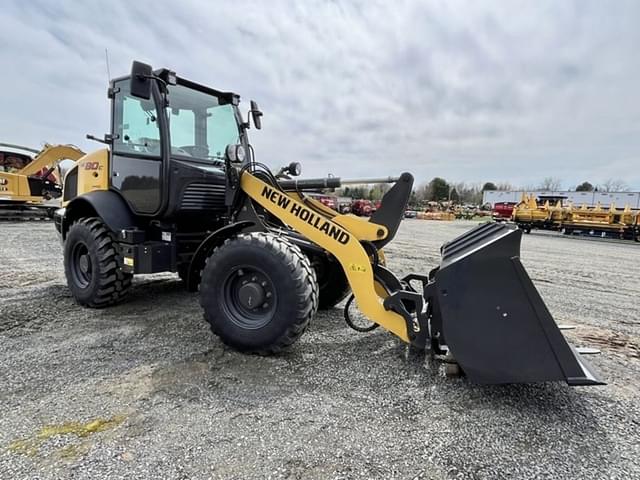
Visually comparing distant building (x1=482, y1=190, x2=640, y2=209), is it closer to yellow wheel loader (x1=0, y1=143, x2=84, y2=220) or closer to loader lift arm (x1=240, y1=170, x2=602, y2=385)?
yellow wheel loader (x1=0, y1=143, x2=84, y2=220)

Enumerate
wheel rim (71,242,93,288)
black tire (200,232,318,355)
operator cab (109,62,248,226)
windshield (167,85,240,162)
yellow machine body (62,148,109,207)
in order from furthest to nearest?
1. yellow machine body (62,148,109,207)
2. wheel rim (71,242,93,288)
3. windshield (167,85,240,162)
4. operator cab (109,62,248,226)
5. black tire (200,232,318,355)

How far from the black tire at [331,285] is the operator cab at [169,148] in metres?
1.35

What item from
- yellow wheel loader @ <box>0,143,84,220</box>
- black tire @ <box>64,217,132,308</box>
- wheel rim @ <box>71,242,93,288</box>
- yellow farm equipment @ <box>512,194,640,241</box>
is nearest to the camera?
black tire @ <box>64,217,132,308</box>

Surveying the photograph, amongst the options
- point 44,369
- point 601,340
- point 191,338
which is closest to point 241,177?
point 191,338

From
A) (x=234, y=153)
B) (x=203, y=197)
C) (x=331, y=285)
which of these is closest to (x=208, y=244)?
(x=203, y=197)

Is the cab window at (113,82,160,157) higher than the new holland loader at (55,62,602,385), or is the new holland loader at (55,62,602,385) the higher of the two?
the cab window at (113,82,160,157)

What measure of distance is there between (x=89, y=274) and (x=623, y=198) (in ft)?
181

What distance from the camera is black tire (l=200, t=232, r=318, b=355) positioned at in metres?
3.08

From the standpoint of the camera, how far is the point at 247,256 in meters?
3.22

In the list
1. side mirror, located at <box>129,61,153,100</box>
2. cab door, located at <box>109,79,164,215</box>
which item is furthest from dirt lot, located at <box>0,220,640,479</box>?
side mirror, located at <box>129,61,153,100</box>

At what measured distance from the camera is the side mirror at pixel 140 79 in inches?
143

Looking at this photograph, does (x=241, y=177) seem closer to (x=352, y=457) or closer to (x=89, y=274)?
(x=89, y=274)

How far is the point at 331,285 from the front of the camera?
455 centimetres

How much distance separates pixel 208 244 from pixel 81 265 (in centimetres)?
204
